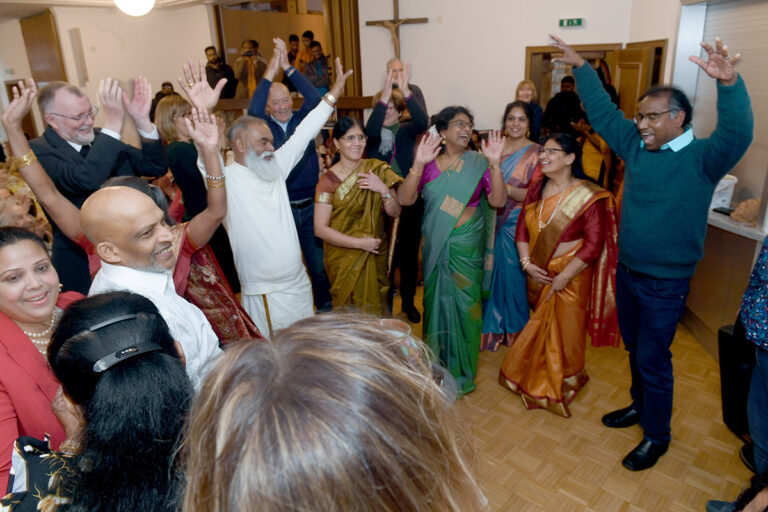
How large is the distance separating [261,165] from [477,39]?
4.52 m

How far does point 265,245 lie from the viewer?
2109 millimetres

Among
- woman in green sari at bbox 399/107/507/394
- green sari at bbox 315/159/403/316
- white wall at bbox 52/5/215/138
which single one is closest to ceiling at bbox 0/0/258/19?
white wall at bbox 52/5/215/138

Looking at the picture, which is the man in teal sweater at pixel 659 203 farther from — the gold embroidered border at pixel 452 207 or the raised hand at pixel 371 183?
the raised hand at pixel 371 183

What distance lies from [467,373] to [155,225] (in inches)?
70.8

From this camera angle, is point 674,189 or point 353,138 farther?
point 353,138

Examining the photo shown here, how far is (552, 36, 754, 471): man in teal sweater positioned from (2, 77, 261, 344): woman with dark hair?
1530mm

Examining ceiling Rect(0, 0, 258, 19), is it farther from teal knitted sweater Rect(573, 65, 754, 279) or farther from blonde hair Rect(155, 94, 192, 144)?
teal knitted sweater Rect(573, 65, 754, 279)

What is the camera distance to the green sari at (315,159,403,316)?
246cm

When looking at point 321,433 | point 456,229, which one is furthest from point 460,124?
point 321,433

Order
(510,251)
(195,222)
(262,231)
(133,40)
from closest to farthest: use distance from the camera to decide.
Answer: (195,222), (262,231), (510,251), (133,40)

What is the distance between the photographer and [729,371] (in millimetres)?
2039

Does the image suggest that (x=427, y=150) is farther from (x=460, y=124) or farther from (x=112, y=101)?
(x=112, y=101)

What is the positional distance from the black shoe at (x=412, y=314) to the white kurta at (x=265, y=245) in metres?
1.23

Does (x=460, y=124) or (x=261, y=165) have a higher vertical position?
(x=460, y=124)
